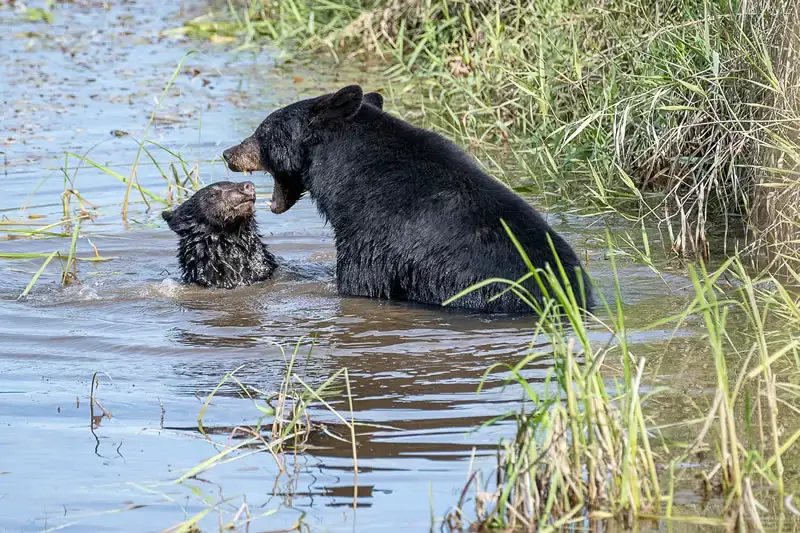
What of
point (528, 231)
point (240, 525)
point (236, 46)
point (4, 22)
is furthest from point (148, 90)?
point (240, 525)

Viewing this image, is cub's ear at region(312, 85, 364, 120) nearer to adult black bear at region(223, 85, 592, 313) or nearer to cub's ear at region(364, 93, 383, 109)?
adult black bear at region(223, 85, 592, 313)

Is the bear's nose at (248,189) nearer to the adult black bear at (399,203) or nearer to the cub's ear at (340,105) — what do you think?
the adult black bear at (399,203)

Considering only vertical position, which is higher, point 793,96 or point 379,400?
point 793,96

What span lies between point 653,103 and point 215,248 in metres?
2.67

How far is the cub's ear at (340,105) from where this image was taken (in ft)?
22.2

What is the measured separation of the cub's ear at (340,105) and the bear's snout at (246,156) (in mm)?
449

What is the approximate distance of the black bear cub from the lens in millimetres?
7234

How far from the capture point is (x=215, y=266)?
7289 mm

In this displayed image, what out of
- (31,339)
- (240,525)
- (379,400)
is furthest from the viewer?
(31,339)

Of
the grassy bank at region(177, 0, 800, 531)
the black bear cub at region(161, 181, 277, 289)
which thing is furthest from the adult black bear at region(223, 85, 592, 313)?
the grassy bank at region(177, 0, 800, 531)

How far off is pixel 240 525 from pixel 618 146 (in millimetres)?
4299

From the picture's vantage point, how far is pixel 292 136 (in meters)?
7.00

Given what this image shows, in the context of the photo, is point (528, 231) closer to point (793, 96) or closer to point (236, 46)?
point (793, 96)

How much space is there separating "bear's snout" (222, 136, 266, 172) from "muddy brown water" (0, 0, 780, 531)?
71 cm
